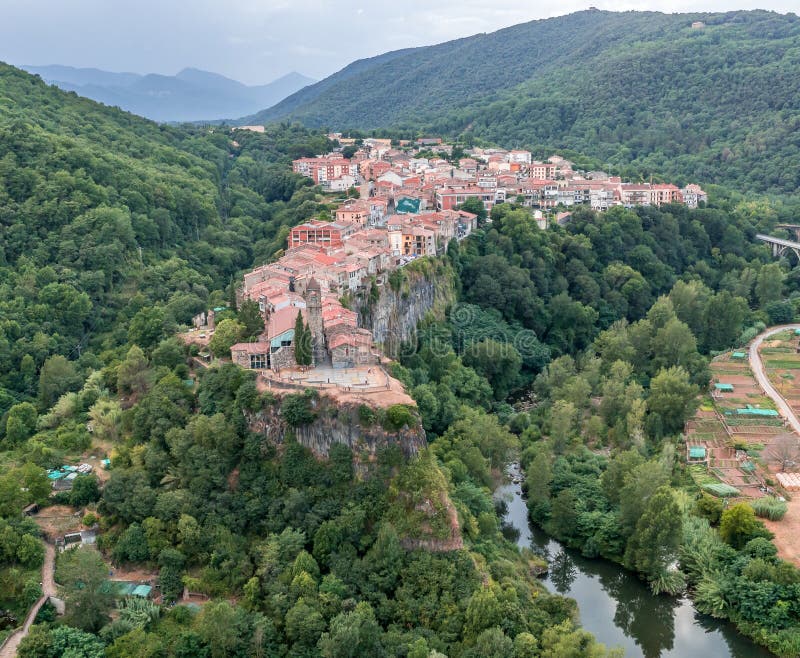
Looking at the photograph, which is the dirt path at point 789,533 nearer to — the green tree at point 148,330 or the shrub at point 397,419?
the shrub at point 397,419

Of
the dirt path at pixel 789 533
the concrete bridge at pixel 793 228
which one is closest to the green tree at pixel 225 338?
the dirt path at pixel 789 533

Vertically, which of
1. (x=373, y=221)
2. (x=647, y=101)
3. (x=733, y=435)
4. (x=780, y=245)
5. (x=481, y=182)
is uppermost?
(x=647, y=101)

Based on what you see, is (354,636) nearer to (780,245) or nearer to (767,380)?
(767,380)

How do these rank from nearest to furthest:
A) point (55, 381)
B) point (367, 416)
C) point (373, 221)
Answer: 1. point (367, 416)
2. point (55, 381)
3. point (373, 221)

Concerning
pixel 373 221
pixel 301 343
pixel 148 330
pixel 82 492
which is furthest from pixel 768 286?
pixel 82 492

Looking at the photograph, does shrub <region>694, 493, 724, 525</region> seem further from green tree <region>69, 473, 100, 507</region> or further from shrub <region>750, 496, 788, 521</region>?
green tree <region>69, 473, 100, 507</region>

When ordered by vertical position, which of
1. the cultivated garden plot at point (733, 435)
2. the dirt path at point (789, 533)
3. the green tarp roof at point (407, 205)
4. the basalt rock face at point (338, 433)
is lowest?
the dirt path at point (789, 533)

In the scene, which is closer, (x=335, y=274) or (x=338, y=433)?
(x=338, y=433)

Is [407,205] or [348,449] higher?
[407,205]
